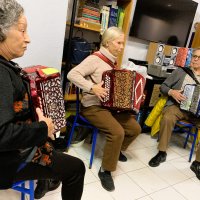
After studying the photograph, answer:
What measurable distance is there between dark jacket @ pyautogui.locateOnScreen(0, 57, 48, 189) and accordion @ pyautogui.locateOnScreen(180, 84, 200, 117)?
5.31 feet

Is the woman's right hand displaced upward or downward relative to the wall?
downward

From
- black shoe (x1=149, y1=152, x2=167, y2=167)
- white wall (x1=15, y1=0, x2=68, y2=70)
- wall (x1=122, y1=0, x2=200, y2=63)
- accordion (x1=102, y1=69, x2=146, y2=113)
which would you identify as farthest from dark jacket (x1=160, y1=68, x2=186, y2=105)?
white wall (x1=15, y1=0, x2=68, y2=70)

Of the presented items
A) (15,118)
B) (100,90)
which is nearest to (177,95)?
(100,90)

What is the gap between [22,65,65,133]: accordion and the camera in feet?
3.29

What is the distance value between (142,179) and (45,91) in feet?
4.30

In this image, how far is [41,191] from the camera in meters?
1.48

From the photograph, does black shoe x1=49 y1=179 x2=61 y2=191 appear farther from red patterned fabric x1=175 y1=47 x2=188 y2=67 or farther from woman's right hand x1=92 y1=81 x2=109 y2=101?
red patterned fabric x1=175 y1=47 x2=188 y2=67

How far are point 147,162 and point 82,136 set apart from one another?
2.28 ft

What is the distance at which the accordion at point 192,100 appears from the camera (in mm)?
2100

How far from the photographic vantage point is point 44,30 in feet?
5.73

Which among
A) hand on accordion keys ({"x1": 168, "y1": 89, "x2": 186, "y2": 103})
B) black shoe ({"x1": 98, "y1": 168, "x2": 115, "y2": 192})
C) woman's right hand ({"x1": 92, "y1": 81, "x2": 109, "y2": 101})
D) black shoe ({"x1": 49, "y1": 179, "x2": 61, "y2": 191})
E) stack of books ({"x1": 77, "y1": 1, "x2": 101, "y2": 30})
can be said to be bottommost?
black shoe ({"x1": 98, "y1": 168, "x2": 115, "y2": 192})

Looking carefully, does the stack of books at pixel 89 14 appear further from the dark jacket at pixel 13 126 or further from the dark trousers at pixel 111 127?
the dark jacket at pixel 13 126

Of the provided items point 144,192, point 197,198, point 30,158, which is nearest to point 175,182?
point 197,198

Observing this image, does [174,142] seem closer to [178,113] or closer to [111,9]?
[178,113]
